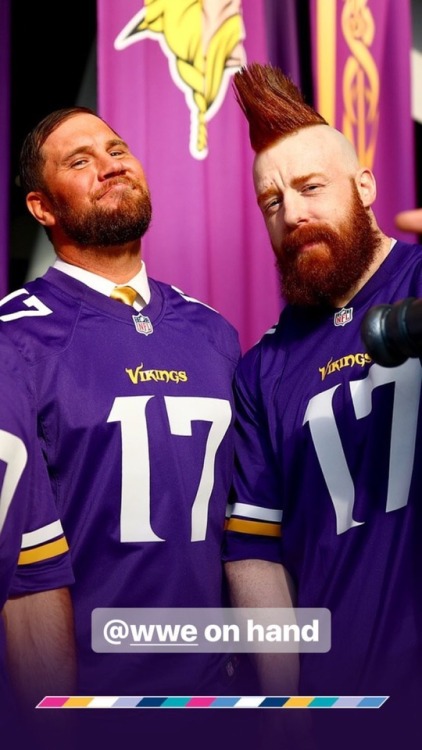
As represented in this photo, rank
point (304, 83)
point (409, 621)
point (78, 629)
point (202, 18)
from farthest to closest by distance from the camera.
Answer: point (304, 83) < point (202, 18) < point (78, 629) < point (409, 621)

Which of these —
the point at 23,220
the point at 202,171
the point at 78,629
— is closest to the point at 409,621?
the point at 78,629

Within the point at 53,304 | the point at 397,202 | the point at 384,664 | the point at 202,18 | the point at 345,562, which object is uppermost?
the point at 202,18

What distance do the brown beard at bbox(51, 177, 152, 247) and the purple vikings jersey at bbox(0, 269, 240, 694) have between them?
5.6 inches

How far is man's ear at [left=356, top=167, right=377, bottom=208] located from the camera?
1.69 m

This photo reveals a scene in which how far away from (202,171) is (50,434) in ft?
2.59

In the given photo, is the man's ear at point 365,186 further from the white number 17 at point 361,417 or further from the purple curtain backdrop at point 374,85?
the purple curtain backdrop at point 374,85

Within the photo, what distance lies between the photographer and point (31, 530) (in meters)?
1.40

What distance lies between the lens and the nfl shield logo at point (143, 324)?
5.51 ft

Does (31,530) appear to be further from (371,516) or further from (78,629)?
(371,516)

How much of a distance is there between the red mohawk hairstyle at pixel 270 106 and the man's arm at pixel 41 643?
30.7 inches

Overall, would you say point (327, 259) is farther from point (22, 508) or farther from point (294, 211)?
point (22, 508)

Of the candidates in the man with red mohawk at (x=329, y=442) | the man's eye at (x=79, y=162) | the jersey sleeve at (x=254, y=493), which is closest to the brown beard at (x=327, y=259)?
the man with red mohawk at (x=329, y=442)

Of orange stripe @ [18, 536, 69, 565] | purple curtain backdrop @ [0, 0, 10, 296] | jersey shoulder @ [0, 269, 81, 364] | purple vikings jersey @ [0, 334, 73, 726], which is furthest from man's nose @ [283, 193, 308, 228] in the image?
purple curtain backdrop @ [0, 0, 10, 296]

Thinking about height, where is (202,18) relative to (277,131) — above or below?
above
